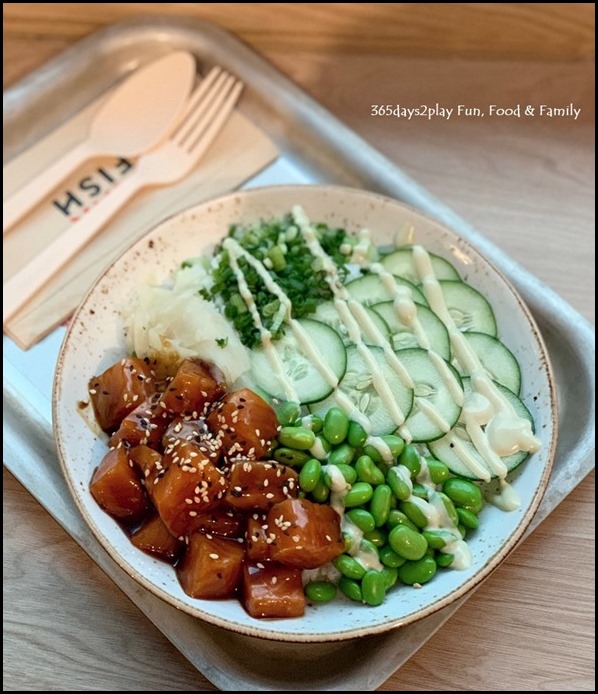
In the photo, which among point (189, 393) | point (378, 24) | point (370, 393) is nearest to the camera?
point (189, 393)

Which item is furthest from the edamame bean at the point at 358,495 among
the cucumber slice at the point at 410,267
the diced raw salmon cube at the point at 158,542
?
the cucumber slice at the point at 410,267

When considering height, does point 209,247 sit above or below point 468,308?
above

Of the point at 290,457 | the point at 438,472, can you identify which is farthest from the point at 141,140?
the point at 438,472

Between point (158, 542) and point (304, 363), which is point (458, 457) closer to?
point (304, 363)

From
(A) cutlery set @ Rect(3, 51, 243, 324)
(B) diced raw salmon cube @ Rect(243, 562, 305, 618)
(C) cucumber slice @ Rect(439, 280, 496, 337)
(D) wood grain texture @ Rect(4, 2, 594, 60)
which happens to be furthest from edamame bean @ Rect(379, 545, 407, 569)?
(D) wood grain texture @ Rect(4, 2, 594, 60)

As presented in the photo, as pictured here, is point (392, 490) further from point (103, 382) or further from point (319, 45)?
point (319, 45)

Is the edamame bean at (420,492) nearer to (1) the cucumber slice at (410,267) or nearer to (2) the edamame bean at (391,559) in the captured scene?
(2) the edamame bean at (391,559)
